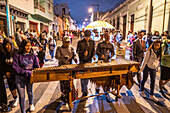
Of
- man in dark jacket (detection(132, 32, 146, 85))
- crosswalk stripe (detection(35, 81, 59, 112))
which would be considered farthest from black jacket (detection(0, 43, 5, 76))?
man in dark jacket (detection(132, 32, 146, 85))

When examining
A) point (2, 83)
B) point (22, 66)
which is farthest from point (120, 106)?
point (2, 83)

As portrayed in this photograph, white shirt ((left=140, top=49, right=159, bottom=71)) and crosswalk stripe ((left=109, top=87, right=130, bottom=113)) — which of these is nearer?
crosswalk stripe ((left=109, top=87, right=130, bottom=113))

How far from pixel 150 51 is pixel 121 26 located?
923 inches

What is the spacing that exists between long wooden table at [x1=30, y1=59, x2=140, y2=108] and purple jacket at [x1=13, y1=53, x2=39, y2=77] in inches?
6.0

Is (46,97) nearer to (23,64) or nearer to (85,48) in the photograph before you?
(23,64)

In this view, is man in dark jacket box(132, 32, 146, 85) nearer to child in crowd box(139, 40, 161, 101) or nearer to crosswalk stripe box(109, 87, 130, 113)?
child in crowd box(139, 40, 161, 101)

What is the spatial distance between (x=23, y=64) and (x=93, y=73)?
1726mm

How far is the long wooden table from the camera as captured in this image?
3414mm

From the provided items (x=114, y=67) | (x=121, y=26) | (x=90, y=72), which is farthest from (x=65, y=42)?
(x=121, y=26)

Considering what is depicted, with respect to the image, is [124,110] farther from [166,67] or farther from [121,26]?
[121,26]

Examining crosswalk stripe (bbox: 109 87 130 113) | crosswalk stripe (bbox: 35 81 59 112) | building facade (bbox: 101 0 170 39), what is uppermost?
building facade (bbox: 101 0 170 39)

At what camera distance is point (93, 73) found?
3.87 meters

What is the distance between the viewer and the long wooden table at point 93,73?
11.2ft

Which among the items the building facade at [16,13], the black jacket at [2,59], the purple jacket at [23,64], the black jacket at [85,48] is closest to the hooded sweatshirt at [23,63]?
the purple jacket at [23,64]
